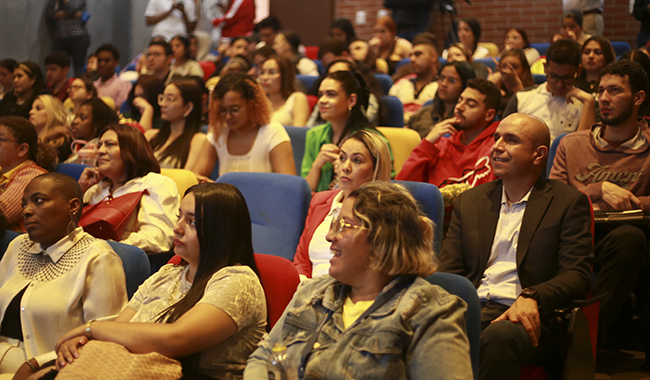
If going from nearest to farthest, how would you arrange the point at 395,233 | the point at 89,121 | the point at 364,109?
the point at 395,233 < the point at 364,109 < the point at 89,121

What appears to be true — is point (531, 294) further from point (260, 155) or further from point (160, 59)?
point (160, 59)

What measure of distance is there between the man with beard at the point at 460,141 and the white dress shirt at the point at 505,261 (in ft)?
2.92

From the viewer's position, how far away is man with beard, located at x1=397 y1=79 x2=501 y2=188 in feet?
10.4

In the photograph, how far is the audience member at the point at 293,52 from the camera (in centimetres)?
662

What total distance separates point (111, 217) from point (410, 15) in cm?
607

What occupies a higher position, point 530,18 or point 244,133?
point 530,18

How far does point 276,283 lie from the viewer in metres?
1.93

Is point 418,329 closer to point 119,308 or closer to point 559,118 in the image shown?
point 119,308

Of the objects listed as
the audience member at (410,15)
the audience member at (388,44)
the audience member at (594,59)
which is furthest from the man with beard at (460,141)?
the audience member at (410,15)

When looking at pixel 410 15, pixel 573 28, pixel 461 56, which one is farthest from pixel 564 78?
pixel 410 15

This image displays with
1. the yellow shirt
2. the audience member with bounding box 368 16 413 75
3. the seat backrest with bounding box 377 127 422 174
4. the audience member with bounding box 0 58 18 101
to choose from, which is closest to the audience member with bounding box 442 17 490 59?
the audience member with bounding box 368 16 413 75

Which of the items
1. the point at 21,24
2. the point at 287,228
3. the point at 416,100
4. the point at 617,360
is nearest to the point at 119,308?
the point at 287,228

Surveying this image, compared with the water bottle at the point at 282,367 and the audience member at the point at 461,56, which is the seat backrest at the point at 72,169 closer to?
the water bottle at the point at 282,367

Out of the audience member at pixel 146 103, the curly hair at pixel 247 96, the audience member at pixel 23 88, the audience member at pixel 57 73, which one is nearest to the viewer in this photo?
the curly hair at pixel 247 96
